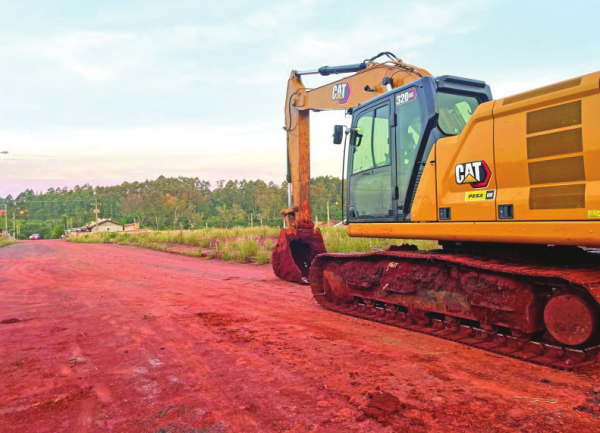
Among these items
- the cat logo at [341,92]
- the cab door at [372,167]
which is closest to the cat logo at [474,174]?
the cab door at [372,167]

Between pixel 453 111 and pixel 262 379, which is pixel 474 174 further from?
pixel 262 379

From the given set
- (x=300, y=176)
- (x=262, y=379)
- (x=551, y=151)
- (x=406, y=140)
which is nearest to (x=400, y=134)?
(x=406, y=140)

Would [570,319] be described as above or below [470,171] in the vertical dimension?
below

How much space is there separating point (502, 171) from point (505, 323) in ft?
4.96

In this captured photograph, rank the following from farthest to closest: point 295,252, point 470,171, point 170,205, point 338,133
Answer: point 170,205, point 295,252, point 338,133, point 470,171

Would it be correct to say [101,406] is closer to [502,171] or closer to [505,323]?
[505,323]

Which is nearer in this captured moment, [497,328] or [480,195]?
[480,195]

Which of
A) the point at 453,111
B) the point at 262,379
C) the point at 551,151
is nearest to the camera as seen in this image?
the point at 262,379

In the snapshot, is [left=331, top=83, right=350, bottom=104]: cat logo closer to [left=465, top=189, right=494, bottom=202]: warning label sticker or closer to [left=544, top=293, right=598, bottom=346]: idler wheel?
[left=465, top=189, right=494, bottom=202]: warning label sticker

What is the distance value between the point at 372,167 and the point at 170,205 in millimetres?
80601

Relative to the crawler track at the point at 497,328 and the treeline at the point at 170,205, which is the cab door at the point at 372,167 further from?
the treeline at the point at 170,205

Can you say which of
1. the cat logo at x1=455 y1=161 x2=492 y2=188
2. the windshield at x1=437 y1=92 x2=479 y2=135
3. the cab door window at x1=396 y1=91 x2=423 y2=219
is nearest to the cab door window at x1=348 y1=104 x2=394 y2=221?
the cab door window at x1=396 y1=91 x2=423 y2=219

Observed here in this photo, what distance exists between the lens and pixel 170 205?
82.3m

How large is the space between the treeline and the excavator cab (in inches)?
2152
